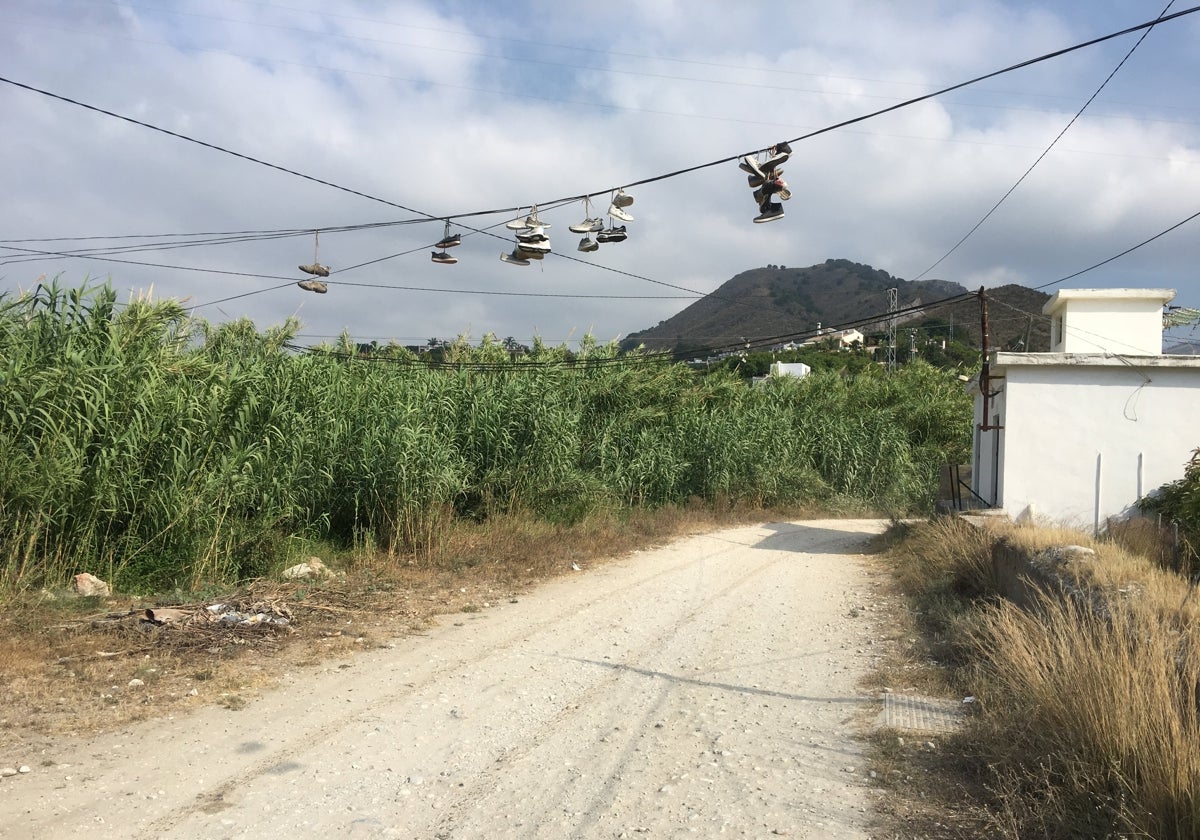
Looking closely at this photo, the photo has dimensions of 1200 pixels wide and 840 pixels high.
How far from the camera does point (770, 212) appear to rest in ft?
40.5

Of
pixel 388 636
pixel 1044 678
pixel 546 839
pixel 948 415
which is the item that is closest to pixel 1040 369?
pixel 1044 678

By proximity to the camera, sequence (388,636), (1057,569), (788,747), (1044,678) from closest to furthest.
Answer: (1044,678), (788,747), (1057,569), (388,636)

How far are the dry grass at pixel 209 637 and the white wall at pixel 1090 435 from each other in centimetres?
809

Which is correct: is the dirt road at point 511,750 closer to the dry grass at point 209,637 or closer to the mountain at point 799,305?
the dry grass at point 209,637

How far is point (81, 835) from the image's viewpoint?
4.05 metres

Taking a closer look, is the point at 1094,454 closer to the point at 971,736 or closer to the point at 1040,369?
the point at 1040,369

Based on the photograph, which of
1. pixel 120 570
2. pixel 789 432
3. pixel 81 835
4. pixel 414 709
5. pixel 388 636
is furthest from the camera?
pixel 789 432

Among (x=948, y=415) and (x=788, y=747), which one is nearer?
(x=788, y=747)

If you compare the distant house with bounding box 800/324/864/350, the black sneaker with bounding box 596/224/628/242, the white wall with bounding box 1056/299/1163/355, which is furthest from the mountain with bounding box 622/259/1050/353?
the black sneaker with bounding box 596/224/628/242

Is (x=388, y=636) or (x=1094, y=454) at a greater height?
(x=1094, y=454)

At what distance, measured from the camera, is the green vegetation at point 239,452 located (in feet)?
28.8

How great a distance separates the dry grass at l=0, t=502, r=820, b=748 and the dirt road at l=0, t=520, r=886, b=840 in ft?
1.32

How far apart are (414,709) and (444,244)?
11326mm

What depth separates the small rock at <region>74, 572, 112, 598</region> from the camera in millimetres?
8703
